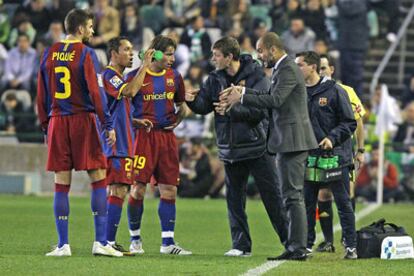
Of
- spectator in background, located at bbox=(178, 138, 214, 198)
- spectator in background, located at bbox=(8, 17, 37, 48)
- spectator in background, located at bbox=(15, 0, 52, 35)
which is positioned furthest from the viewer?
spectator in background, located at bbox=(15, 0, 52, 35)

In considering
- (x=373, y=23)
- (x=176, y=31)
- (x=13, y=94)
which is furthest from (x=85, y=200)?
(x=373, y=23)

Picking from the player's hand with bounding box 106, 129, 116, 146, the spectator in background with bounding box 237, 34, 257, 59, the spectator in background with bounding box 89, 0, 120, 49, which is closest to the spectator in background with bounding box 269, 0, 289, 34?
the spectator in background with bounding box 237, 34, 257, 59

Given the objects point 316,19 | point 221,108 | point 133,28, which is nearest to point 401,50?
point 316,19

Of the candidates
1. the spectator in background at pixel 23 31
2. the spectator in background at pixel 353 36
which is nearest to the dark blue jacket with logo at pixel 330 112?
the spectator in background at pixel 353 36

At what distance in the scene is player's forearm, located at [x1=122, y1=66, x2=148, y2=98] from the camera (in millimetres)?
12172

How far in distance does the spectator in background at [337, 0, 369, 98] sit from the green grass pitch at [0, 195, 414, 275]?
5830 mm

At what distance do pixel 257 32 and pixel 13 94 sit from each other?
5.24 metres

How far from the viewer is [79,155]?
38.3 feet

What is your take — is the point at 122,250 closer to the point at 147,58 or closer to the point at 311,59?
the point at 147,58

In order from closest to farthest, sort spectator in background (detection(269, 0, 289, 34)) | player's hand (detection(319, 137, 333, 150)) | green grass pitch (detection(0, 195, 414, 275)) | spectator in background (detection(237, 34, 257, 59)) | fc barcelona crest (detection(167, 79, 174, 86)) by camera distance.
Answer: green grass pitch (detection(0, 195, 414, 275))
player's hand (detection(319, 137, 333, 150))
fc barcelona crest (detection(167, 79, 174, 86))
spectator in background (detection(237, 34, 257, 59))
spectator in background (detection(269, 0, 289, 34))

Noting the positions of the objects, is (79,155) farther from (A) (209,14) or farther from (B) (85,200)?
(A) (209,14)

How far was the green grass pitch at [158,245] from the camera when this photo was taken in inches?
427

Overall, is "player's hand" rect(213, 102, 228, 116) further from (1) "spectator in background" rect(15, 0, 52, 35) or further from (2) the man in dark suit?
(1) "spectator in background" rect(15, 0, 52, 35)

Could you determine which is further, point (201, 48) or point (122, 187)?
→ point (201, 48)
